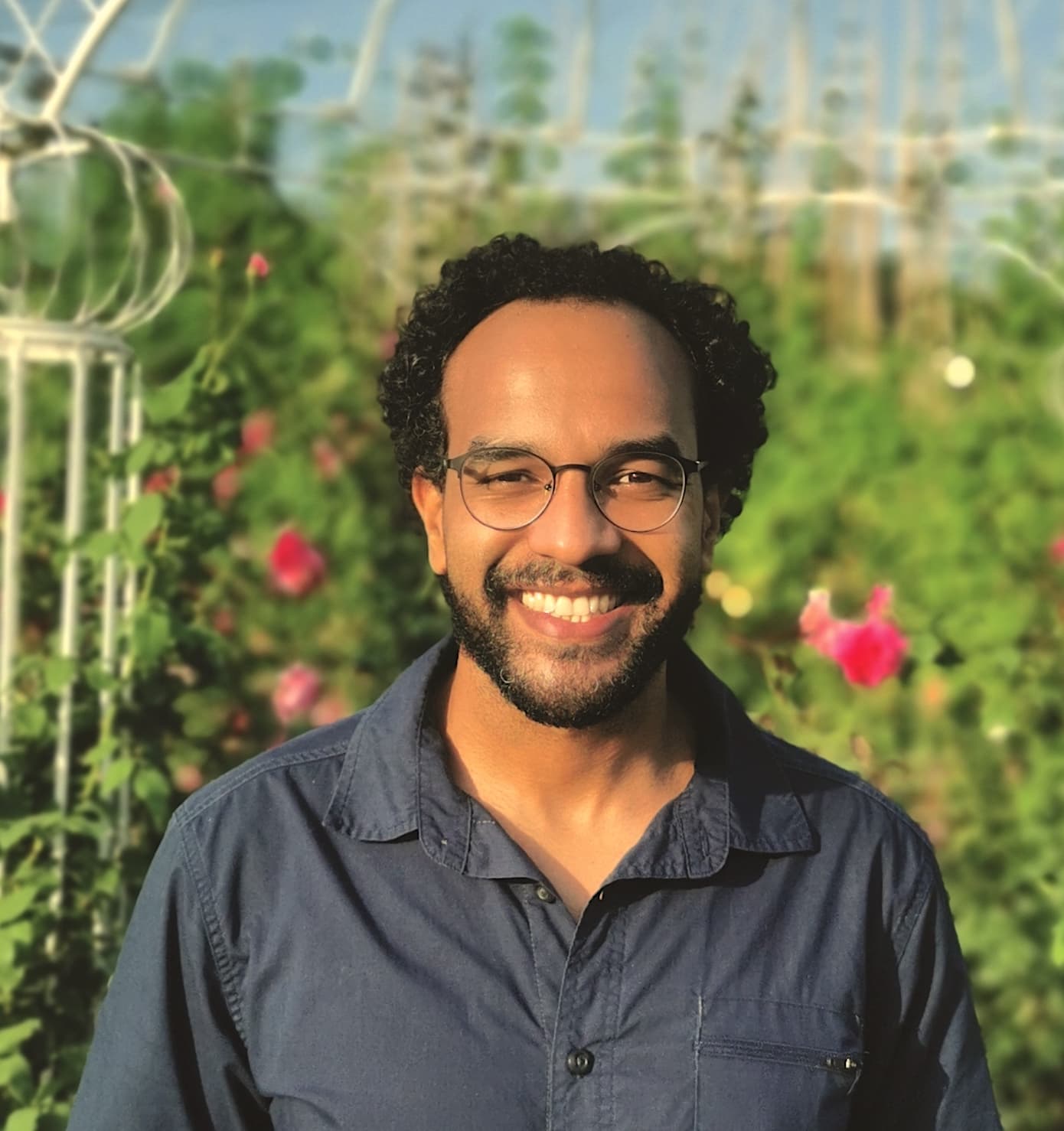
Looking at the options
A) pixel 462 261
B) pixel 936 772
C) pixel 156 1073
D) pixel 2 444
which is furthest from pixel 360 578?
pixel 156 1073

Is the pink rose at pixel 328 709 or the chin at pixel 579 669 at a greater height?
the chin at pixel 579 669

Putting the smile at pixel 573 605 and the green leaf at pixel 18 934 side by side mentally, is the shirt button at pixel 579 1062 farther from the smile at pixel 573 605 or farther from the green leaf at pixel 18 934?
the green leaf at pixel 18 934

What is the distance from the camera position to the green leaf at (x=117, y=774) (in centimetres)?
275

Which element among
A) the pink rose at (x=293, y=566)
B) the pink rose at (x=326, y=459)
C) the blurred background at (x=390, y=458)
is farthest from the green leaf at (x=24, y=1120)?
the pink rose at (x=326, y=459)

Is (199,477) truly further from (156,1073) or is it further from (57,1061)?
(156,1073)

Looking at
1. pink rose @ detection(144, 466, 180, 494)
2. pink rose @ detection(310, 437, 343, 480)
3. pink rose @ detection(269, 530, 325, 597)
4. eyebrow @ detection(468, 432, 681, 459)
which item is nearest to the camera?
eyebrow @ detection(468, 432, 681, 459)

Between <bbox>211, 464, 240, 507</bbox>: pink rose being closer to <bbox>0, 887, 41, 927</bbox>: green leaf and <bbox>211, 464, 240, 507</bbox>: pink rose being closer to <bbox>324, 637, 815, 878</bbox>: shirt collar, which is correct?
<bbox>0, 887, 41, 927</bbox>: green leaf

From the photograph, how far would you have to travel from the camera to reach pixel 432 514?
6.46 ft

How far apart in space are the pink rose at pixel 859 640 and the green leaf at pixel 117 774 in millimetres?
1185

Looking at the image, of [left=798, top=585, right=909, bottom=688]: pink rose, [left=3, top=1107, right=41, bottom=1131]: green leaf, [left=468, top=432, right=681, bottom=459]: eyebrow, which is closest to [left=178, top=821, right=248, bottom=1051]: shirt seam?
[left=468, top=432, right=681, bottom=459]: eyebrow

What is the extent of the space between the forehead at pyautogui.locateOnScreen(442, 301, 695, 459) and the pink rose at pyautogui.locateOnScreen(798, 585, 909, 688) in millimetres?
1327

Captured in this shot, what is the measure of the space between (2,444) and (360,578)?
3.86 ft

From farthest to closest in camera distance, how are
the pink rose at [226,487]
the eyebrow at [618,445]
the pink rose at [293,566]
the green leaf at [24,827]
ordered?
the pink rose at [293,566] < the pink rose at [226,487] < the green leaf at [24,827] < the eyebrow at [618,445]

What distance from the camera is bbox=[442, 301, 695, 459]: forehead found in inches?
68.6
